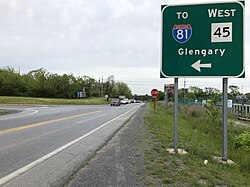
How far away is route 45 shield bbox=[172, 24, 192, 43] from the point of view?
835 cm

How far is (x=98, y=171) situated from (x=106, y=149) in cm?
293

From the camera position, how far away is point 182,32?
→ 8.38 metres

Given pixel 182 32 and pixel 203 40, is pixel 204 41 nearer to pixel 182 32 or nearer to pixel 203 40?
pixel 203 40

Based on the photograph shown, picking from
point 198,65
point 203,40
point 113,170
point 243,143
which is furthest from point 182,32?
point 243,143

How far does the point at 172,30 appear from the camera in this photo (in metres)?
8.47

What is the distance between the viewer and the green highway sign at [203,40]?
26.0ft

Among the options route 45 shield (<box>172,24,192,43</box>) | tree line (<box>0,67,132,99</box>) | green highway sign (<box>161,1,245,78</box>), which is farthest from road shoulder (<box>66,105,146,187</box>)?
tree line (<box>0,67,132,99</box>)

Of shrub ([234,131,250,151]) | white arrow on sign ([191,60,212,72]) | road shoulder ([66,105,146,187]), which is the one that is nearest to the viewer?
road shoulder ([66,105,146,187])

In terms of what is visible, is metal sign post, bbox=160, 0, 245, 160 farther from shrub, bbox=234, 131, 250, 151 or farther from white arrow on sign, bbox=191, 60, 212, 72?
shrub, bbox=234, 131, 250, 151

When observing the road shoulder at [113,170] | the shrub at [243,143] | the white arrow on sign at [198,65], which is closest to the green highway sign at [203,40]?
the white arrow on sign at [198,65]

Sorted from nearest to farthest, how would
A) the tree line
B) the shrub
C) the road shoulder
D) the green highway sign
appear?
the road shoulder
the green highway sign
the shrub
the tree line

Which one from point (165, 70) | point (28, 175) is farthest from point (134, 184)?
point (165, 70)

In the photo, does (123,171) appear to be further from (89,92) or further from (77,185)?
(89,92)

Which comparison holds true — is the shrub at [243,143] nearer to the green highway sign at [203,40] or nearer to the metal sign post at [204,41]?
the metal sign post at [204,41]
